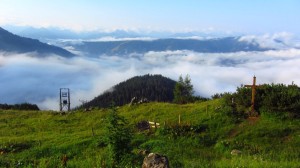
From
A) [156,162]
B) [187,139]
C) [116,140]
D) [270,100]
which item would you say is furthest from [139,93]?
[156,162]

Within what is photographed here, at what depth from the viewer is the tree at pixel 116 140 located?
1488 centimetres

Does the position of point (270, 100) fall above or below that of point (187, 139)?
above

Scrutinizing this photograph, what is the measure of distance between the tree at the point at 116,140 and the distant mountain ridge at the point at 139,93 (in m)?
127

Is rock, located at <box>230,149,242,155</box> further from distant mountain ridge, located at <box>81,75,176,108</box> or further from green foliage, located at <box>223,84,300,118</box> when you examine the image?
distant mountain ridge, located at <box>81,75,176,108</box>

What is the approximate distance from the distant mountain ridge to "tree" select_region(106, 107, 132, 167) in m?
127

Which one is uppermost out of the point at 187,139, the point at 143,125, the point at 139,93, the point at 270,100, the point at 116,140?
the point at 139,93

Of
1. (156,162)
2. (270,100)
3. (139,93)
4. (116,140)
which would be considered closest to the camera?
(156,162)

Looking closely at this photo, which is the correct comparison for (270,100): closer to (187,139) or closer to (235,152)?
(187,139)

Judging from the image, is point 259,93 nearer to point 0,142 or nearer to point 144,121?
point 144,121

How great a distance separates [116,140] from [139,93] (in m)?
140

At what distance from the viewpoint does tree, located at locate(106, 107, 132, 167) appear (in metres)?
14.9

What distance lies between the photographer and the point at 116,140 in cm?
1497

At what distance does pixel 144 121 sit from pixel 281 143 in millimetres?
11613

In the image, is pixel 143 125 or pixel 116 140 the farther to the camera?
pixel 143 125
